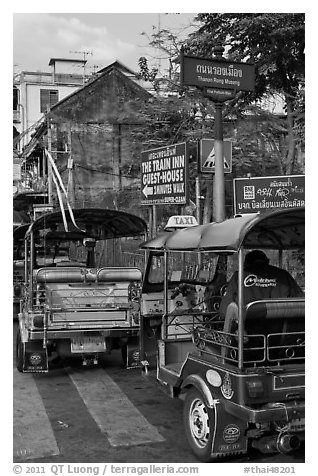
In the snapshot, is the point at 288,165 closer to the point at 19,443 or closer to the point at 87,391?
the point at 87,391

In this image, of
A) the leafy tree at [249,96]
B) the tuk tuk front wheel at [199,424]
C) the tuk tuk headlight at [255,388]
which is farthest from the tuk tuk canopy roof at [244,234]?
the leafy tree at [249,96]

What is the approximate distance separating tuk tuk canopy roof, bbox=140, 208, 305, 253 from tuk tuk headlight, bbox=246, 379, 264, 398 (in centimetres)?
105

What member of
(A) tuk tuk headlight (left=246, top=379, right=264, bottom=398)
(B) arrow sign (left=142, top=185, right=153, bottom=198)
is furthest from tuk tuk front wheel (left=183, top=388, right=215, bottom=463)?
(B) arrow sign (left=142, top=185, right=153, bottom=198)

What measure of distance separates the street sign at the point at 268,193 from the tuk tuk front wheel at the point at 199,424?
494 centimetres

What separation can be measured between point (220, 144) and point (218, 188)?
0.68m

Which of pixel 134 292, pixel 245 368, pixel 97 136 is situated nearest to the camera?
pixel 245 368

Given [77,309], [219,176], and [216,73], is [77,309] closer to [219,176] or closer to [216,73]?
[219,176]

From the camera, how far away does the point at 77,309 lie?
7875 millimetres

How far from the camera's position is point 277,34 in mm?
13172

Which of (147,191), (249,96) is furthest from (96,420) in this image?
(249,96)

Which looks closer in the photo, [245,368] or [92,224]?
[245,368]

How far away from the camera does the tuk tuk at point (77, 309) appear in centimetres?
775

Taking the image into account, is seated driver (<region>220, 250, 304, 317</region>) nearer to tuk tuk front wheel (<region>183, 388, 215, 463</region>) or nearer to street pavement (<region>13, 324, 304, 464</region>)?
tuk tuk front wheel (<region>183, 388, 215, 463</region>)

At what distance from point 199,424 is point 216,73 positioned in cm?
493
